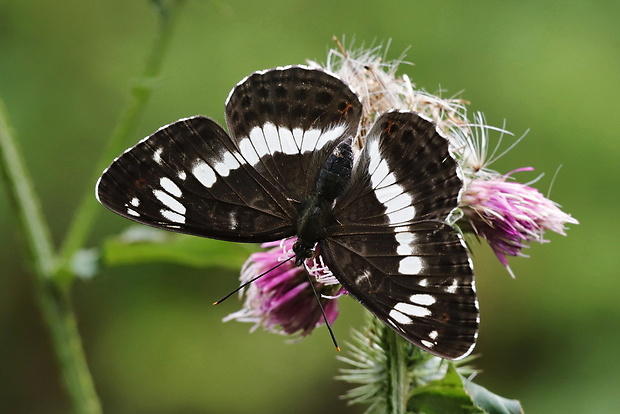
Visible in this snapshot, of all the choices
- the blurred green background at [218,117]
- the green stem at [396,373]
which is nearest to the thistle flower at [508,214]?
the green stem at [396,373]

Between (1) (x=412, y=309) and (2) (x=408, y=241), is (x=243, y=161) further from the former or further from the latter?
(1) (x=412, y=309)

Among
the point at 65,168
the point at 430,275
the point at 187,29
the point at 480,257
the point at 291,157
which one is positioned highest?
the point at 187,29

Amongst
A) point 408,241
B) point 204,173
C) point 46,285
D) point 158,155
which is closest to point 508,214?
point 408,241

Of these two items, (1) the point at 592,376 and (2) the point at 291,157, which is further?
(1) the point at 592,376

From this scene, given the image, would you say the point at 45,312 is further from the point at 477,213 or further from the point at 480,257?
the point at 480,257

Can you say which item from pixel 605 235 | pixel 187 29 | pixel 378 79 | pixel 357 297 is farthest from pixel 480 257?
pixel 357 297

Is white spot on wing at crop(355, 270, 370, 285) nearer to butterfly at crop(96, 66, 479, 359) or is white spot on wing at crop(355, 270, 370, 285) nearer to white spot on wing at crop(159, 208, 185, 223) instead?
butterfly at crop(96, 66, 479, 359)

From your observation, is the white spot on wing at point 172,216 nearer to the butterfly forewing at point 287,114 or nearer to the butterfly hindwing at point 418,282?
the butterfly forewing at point 287,114

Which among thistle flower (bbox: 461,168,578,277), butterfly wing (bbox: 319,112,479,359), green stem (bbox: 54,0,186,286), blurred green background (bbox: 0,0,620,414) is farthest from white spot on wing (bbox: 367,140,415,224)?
blurred green background (bbox: 0,0,620,414)
